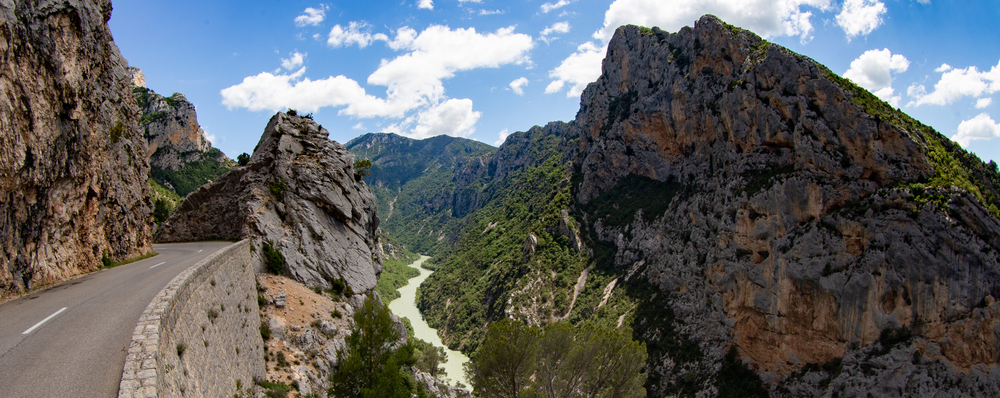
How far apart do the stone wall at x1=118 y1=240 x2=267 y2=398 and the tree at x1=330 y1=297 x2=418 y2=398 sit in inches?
116

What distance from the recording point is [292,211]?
81.1 feet

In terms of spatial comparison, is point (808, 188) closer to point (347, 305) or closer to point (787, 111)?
point (787, 111)

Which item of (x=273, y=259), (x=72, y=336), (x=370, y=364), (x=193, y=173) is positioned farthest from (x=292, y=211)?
(x=193, y=173)

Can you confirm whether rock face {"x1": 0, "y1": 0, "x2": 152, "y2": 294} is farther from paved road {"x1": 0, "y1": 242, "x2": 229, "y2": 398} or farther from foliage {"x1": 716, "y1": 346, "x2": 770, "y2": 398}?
foliage {"x1": 716, "y1": 346, "x2": 770, "y2": 398}

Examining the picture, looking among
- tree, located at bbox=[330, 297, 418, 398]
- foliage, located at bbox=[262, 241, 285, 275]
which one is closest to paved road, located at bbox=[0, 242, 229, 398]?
tree, located at bbox=[330, 297, 418, 398]

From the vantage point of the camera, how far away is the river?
58916 millimetres

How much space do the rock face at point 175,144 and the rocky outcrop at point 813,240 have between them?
8471 centimetres

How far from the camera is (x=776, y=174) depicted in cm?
3953

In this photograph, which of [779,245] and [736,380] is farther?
[779,245]

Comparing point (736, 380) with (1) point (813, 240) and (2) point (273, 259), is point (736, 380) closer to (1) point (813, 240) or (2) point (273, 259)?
(1) point (813, 240)

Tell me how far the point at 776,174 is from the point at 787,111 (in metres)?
6.42

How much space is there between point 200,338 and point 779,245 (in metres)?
42.4

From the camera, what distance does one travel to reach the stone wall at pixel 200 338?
6.63 m

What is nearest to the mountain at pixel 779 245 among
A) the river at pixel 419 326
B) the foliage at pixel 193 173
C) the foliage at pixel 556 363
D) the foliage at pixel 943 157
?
the foliage at pixel 943 157
